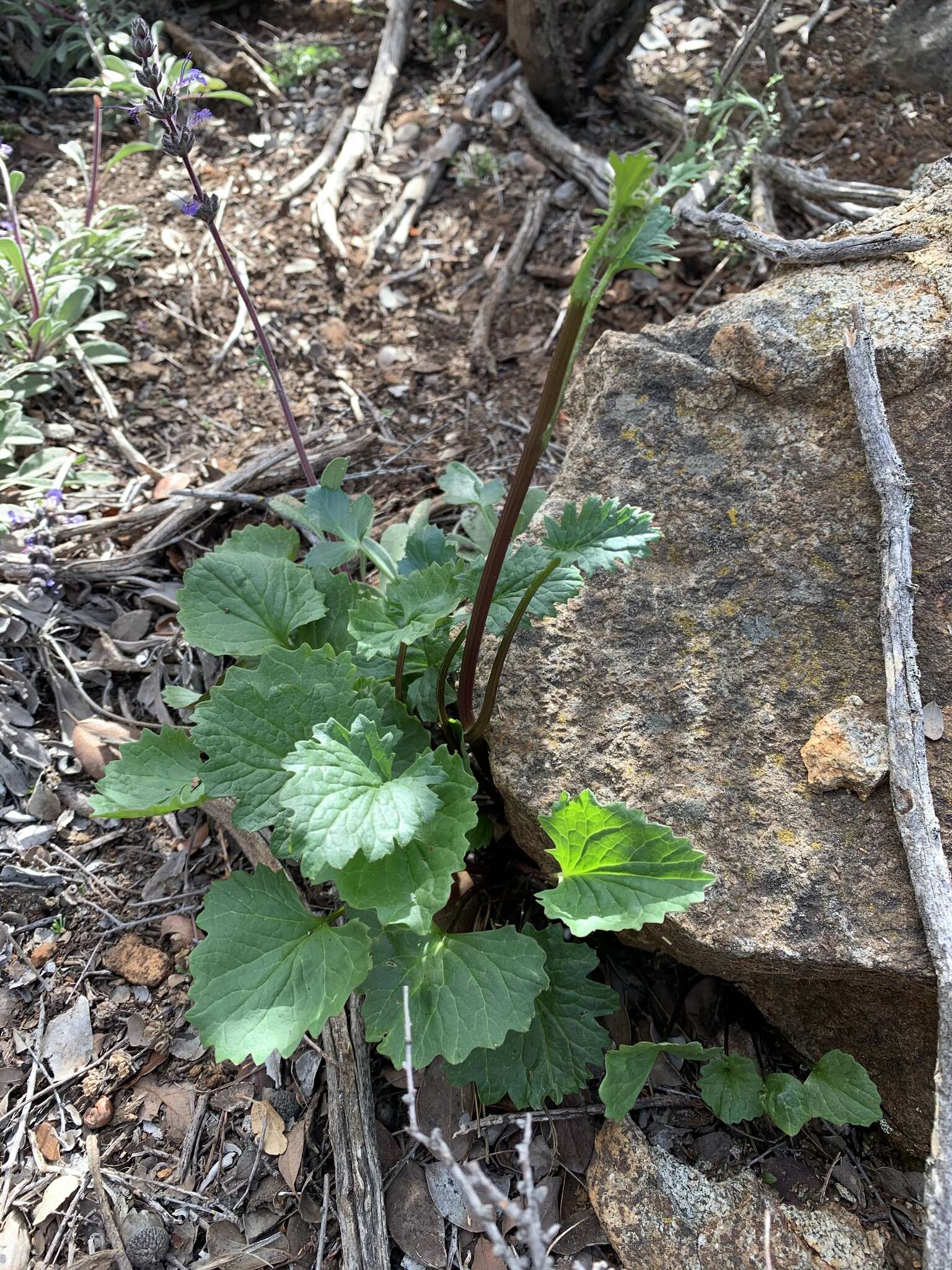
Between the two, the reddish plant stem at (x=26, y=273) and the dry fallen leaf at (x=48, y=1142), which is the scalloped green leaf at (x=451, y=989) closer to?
the dry fallen leaf at (x=48, y=1142)

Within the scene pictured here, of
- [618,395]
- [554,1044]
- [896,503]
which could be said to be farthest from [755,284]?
[554,1044]

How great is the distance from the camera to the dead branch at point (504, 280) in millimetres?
3604

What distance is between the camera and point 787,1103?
1888 mm

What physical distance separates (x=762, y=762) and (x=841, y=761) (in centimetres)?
17

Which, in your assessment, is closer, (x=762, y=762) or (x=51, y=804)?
(x=762, y=762)

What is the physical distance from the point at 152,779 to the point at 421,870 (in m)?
0.77

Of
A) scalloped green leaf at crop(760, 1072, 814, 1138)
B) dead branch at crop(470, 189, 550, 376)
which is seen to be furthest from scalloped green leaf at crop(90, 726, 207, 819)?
dead branch at crop(470, 189, 550, 376)

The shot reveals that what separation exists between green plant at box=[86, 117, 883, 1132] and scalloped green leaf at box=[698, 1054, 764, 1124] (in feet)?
0.77

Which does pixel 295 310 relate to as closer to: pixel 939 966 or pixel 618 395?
pixel 618 395

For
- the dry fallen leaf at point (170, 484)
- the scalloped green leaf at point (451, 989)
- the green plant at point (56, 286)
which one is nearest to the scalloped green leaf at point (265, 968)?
the scalloped green leaf at point (451, 989)

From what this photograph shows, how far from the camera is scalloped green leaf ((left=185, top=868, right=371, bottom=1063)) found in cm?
176

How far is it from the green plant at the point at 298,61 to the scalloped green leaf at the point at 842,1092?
4.64 metres

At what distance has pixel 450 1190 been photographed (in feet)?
6.53

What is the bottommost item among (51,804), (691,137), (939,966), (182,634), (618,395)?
(51,804)
